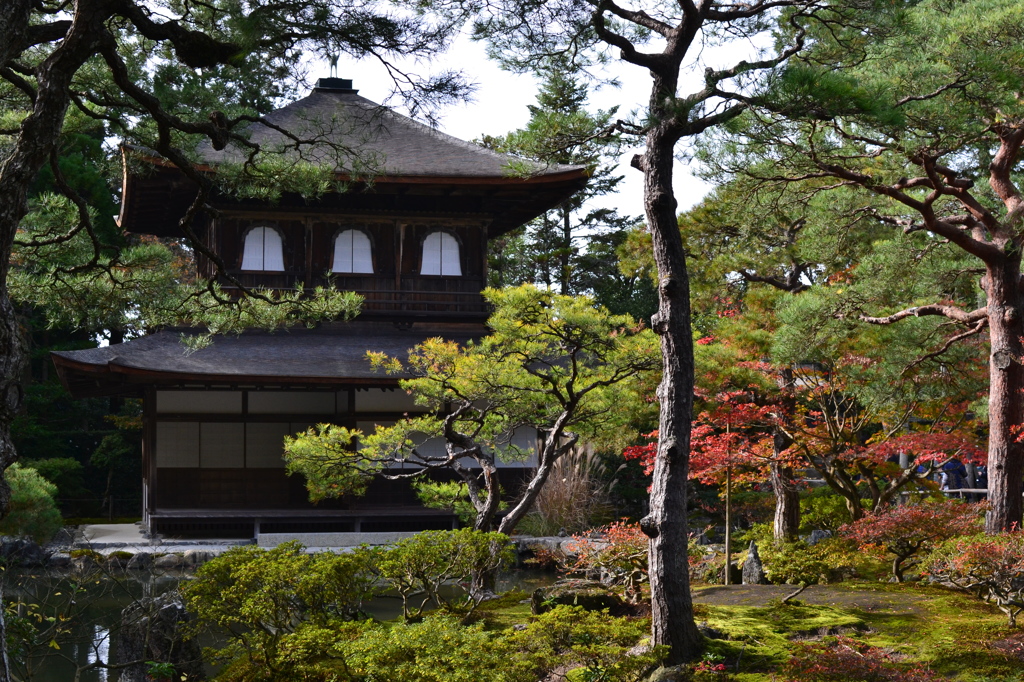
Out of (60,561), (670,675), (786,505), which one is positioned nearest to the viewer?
(670,675)

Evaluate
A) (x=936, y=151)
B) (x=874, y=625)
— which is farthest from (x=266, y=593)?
(x=936, y=151)

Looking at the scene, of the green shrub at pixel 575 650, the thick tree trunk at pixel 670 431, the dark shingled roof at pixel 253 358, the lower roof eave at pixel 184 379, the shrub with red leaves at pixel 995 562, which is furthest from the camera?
the dark shingled roof at pixel 253 358

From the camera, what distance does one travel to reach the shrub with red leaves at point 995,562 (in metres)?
7.46

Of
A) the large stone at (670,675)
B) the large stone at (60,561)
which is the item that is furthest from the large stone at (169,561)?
the large stone at (670,675)

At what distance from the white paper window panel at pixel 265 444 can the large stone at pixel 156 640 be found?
8901 mm

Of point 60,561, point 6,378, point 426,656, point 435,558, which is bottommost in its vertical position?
point 60,561

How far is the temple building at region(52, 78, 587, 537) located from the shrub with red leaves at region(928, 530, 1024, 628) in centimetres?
885

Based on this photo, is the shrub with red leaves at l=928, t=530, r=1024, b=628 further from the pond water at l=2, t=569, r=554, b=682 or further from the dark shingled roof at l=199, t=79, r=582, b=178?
the dark shingled roof at l=199, t=79, r=582, b=178

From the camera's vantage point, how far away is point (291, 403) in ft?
52.5

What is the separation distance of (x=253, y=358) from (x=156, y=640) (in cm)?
878

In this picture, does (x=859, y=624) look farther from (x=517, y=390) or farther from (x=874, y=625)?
(x=517, y=390)

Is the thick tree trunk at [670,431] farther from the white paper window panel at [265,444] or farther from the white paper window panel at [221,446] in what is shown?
the white paper window panel at [221,446]

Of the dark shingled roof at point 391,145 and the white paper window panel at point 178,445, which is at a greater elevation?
the dark shingled roof at point 391,145

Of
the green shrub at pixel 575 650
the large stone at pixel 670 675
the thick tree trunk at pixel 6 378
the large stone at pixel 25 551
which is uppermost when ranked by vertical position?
the thick tree trunk at pixel 6 378
